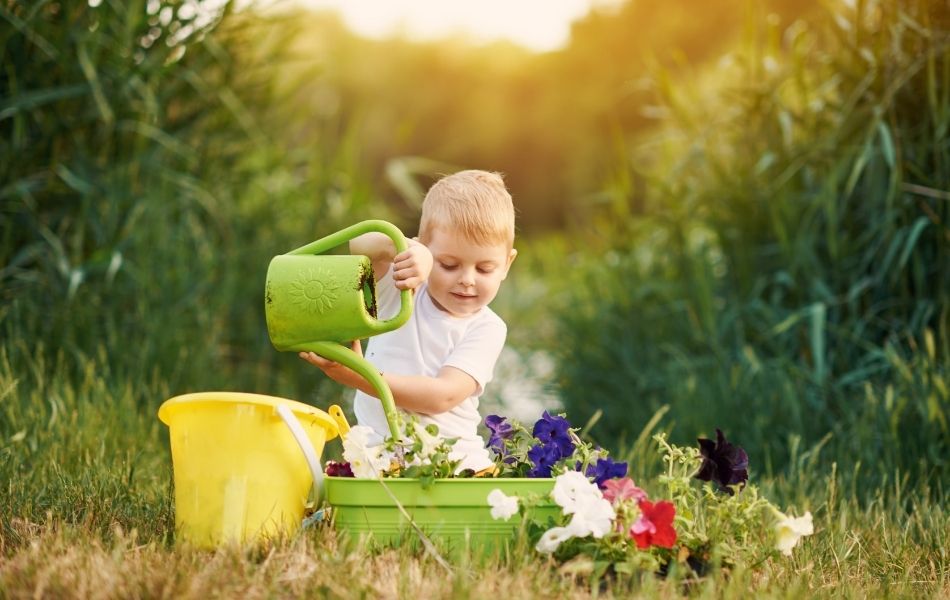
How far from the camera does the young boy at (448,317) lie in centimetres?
240

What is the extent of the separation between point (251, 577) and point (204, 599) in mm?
120

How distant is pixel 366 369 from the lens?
2240 millimetres

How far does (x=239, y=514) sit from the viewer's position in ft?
7.08

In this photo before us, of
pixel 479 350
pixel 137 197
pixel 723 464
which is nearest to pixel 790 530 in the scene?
pixel 723 464

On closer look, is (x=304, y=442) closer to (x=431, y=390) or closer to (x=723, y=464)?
(x=431, y=390)

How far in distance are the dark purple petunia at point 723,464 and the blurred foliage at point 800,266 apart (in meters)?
1.19

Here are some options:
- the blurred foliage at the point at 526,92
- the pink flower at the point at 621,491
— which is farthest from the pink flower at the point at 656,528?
the blurred foliage at the point at 526,92

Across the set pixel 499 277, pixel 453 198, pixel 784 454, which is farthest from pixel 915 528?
pixel 453 198

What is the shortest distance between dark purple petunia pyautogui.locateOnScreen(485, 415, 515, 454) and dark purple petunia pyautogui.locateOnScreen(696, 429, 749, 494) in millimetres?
400

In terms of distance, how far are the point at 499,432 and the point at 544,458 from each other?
140mm

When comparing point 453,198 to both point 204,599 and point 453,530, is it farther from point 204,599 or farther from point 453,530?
point 204,599

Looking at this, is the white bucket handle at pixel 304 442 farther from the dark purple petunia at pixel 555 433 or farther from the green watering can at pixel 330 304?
the dark purple petunia at pixel 555 433

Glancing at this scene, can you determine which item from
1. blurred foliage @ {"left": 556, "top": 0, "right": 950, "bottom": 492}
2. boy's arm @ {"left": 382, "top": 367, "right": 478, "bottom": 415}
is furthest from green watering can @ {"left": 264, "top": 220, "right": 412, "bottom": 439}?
blurred foliage @ {"left": 556, "top": 0, "right": 950, "bottom": 492}

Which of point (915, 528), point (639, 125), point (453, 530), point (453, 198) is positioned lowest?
point (915, 528)
